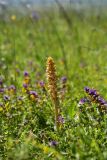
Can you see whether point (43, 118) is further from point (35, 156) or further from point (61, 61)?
point (61, 61)

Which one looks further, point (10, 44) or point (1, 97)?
point (10, 44)

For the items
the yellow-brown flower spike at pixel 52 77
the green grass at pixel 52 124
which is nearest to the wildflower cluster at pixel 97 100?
the green grass at pixel 52 124

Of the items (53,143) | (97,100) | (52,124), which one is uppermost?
(97,100)

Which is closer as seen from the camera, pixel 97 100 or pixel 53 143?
pixel 53 143

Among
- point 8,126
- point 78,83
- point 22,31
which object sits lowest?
point 8,126

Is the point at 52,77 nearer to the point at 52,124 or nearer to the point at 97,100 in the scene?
the point at 97,100

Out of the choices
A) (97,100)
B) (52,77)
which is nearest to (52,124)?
(97,100)

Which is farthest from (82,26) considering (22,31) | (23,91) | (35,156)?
(35,156)

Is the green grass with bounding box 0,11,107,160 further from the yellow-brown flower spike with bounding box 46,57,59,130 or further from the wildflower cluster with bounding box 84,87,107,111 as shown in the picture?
the yellow-brown flower spike with bounding box 46,57,59,130

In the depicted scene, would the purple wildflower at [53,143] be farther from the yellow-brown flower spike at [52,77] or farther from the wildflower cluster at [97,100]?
the wildflower cluster at [97,100]

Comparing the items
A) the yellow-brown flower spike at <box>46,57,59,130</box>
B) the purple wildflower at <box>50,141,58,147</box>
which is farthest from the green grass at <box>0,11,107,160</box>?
→ the yellow-brown flower spike at <box>46,57,59,130</box>

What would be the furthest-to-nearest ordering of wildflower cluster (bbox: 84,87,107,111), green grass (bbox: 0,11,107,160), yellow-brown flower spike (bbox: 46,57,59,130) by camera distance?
wildflower cluster (bbox: 84,87,107,111) → yellow-brown flower spike (bbox: 46,57,59,130) → green grass (bbox: 0,11,107,160)
